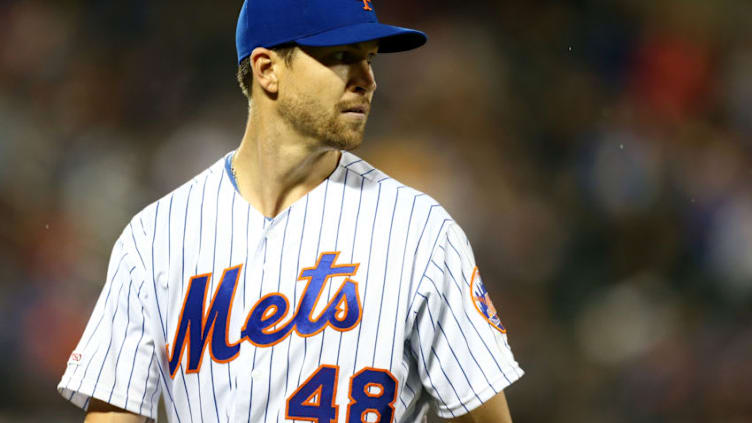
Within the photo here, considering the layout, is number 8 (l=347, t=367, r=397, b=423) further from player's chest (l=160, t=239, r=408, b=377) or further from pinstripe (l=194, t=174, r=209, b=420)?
pinstripe (l=194, t=174, r=209, b=420)

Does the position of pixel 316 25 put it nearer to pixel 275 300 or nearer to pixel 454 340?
pixel 275 300

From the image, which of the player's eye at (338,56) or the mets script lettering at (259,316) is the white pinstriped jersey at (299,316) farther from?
the player's eye at (338,56)

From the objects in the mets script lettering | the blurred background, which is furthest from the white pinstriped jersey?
the blurred background

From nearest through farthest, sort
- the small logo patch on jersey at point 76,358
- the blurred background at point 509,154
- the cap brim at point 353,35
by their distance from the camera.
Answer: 1. the cap brim at point 353,35
2. the small logo patch on jersey at point 76,358
3. the blurred background at point 509,154

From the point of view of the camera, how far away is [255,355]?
1422mm

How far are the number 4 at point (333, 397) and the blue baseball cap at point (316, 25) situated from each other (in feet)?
1.79

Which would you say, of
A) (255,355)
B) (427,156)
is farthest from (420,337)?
(427,156)

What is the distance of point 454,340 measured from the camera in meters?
1.43

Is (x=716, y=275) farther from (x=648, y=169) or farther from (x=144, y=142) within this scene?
(x=144, y=142)

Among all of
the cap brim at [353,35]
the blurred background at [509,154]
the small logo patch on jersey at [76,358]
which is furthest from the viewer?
the blurred background at [509,154]

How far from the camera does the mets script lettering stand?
4.68 feet

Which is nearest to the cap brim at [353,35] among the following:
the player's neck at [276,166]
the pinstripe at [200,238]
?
the player's neck at [276,166]

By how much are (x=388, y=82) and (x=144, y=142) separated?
1187mm

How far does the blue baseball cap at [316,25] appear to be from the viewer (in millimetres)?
1400
